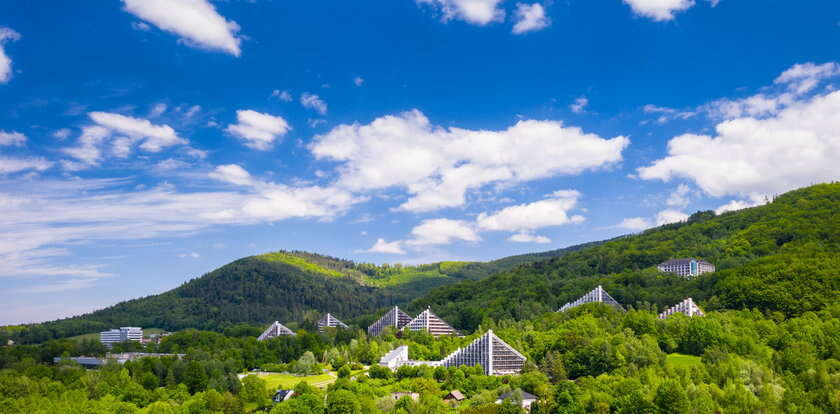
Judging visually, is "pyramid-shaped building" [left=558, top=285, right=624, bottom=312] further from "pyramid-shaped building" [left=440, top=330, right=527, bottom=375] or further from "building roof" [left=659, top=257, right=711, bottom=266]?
"pyramid-shaped building" [left=440, top=330, right=527, bottom=375]

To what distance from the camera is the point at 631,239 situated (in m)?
185

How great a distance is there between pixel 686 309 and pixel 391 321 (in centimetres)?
6322

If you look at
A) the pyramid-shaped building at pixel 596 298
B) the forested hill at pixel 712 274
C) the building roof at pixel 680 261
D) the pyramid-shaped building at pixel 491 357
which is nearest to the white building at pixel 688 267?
the building roof at pixel 680 261

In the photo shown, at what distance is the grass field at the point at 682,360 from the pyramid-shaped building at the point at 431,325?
174ft

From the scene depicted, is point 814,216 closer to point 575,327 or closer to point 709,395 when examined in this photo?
point 575,327

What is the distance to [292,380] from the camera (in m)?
102

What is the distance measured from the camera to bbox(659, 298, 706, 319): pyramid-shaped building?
383ft

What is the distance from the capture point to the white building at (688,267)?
477 ft

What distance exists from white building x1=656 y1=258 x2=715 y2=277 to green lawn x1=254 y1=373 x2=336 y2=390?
8019 cm

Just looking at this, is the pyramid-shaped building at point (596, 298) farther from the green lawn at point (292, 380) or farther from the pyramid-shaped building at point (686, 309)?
the green lawn at point (292, 380)

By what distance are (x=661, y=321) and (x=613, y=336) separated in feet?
40.8

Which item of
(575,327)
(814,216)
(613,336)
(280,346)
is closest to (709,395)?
(613,336)

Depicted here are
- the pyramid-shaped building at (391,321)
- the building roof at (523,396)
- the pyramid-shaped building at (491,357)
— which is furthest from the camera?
the pyramid-shaped building at (391,321)

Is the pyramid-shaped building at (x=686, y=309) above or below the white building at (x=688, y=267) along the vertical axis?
below
